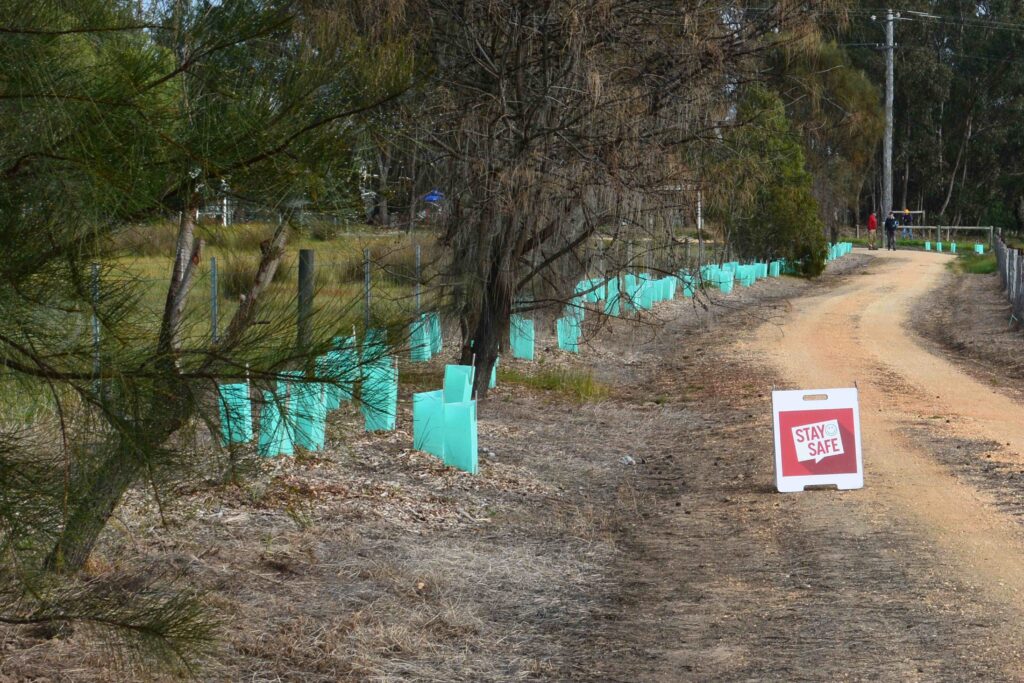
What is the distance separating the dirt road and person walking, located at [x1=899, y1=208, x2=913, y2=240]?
169 ft

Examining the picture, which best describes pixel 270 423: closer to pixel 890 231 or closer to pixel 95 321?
pixel 95 321

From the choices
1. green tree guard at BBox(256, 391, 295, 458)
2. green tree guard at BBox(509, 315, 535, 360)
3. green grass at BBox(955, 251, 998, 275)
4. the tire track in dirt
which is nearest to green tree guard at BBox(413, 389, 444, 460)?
the tire track in dirt

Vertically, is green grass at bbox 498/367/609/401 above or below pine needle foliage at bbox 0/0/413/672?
below

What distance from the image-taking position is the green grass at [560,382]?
13883 mm

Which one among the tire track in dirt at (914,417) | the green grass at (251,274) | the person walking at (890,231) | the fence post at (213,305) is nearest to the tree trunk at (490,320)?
the tire track in dirt at (914,417)

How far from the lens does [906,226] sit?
211 ft

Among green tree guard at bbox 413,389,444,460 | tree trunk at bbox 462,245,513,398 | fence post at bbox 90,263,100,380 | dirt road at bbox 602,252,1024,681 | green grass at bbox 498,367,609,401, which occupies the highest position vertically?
fence post at bbox 90,263,100,380

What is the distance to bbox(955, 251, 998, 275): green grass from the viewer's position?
131ft

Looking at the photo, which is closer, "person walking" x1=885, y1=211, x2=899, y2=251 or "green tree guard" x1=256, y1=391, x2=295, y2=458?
"green tree guard" x1=256, y1=391, x2=295, y2=458

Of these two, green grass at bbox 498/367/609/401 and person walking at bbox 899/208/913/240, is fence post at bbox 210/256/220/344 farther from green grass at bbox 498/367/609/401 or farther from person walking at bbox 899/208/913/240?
person walking at bbox 899/208/913/240

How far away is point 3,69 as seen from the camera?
3086 mm

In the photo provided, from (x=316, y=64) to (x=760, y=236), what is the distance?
33.1 m

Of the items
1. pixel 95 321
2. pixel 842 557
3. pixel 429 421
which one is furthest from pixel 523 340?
pixel 95 321

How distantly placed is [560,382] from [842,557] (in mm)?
7254
